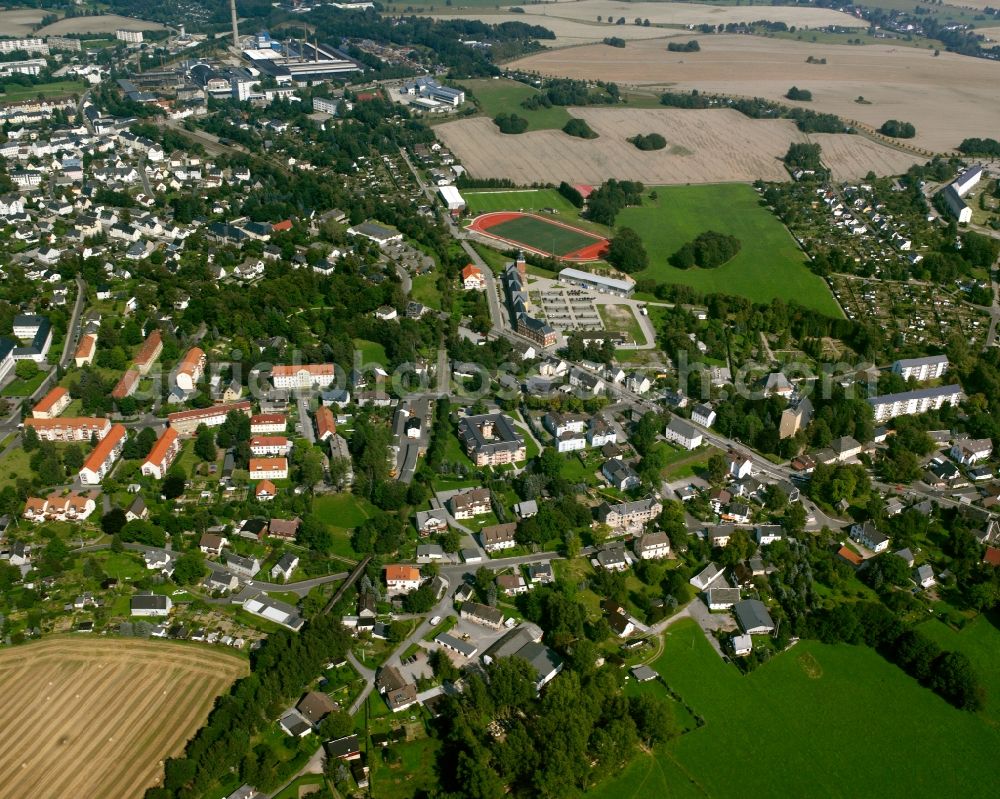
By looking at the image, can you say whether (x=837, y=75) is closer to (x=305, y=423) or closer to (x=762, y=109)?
(x=762, y=109)

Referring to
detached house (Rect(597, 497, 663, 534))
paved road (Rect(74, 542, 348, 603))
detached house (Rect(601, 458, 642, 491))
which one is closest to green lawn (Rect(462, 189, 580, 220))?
detached house (Rect(601, 458, 642, 491))

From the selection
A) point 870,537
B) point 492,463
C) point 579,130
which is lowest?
point 579,130

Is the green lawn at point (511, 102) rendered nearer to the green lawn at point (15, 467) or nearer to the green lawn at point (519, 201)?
the green lawn at point (519, 201)

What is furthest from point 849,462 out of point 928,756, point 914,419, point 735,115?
point 735,115

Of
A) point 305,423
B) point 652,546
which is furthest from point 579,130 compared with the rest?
point 652,546

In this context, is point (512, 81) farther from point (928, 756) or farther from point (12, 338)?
point (928, 756)

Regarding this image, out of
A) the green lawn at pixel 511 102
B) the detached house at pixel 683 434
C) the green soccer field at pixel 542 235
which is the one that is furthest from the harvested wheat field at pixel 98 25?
the detached house at pixel 683 434

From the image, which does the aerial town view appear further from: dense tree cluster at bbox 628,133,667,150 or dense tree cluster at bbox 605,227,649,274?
dense tree cluster at bbox 605,227,649,274
